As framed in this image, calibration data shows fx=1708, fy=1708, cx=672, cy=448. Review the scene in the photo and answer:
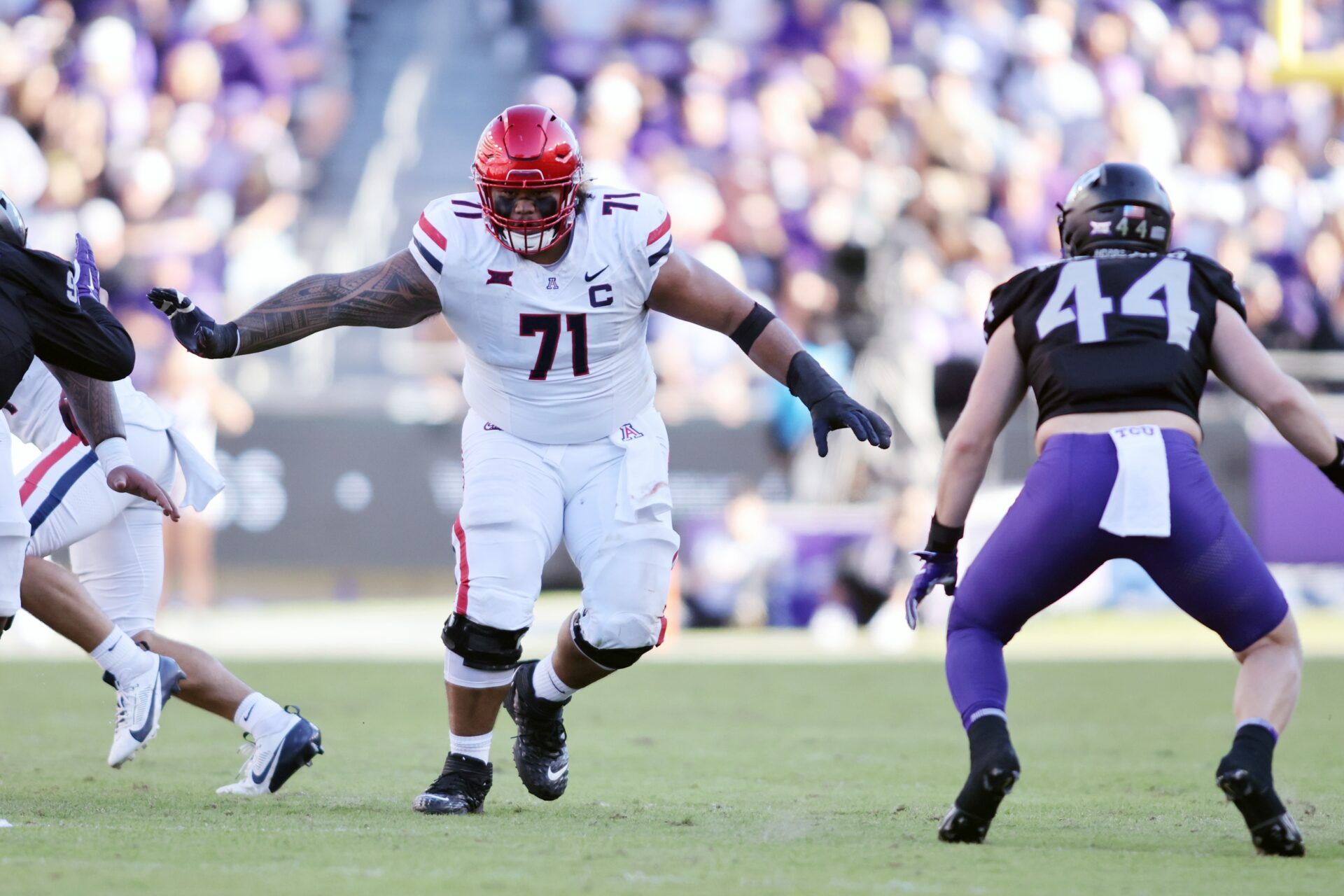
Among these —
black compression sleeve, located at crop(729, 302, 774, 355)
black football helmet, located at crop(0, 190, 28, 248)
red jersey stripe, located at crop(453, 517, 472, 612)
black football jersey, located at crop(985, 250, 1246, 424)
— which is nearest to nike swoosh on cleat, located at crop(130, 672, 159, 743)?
red jersey stripe, located at crop(453, 517, 472, 612)

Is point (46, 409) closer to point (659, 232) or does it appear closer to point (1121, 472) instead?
point (659, 232)

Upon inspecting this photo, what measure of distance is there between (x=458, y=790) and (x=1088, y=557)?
1.92 m

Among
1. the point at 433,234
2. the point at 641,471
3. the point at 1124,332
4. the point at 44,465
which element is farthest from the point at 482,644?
the point at 1124,332

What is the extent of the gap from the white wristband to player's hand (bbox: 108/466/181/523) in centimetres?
2

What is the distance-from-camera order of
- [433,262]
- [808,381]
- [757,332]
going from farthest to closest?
[757,332], [808,381], [433,262]

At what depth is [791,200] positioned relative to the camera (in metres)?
15.9

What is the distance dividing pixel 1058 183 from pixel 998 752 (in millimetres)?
13324

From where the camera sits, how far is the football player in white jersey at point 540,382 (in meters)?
4.95

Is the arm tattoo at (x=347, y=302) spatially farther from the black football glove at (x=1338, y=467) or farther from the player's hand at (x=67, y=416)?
the black football glove at (x=1338, y=467)

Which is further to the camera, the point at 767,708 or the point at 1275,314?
the point at 1275,314

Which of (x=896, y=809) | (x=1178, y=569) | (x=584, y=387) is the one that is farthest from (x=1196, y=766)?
(x=584, y=387)

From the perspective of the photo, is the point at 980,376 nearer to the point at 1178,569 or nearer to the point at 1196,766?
the point at 1178,569

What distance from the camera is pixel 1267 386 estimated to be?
171 inches

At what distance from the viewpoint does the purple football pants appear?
4.20 meters
